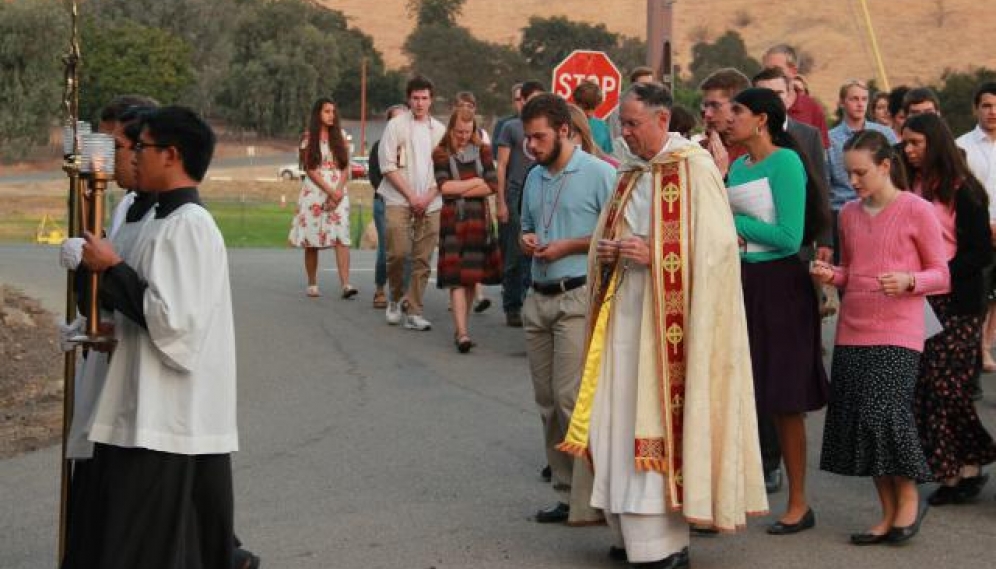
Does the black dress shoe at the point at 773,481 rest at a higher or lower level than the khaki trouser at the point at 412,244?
lower

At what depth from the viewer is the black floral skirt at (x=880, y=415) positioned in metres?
7.65

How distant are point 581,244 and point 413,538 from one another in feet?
5.28

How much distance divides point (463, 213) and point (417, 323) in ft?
4.65

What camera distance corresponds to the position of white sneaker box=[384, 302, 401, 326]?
15.3 metres

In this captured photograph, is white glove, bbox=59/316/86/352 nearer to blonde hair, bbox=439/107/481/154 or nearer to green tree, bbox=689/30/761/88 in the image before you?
blonde hair, bbox=439/107/481/154

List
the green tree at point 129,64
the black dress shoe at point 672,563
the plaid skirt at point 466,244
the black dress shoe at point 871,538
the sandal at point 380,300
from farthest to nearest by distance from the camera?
1. the green tree at point 129,64
2. the sandal at point 380,300
3. the plaid skirt at point 466,244
4. the black dress shoe at point 871,538
5. the black dress shoe at point 672,563

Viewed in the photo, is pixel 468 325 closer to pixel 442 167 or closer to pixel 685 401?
pixel 442 167

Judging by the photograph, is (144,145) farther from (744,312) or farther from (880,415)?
(880,415)

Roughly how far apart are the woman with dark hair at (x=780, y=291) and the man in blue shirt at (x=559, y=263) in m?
0.76

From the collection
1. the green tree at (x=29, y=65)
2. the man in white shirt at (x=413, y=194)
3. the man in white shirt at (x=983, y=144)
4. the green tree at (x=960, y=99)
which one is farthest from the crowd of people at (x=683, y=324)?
the green tree at (x=29, y=65)

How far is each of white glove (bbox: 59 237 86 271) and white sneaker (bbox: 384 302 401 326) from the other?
958cm

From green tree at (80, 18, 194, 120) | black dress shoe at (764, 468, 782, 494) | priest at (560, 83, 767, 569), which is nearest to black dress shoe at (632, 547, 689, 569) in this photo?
priest at (560, 83, 767, 569)

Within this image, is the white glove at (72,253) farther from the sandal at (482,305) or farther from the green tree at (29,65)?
the green tree at (29,65)

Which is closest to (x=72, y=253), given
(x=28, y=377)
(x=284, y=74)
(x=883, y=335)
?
(x=883, y=335)
